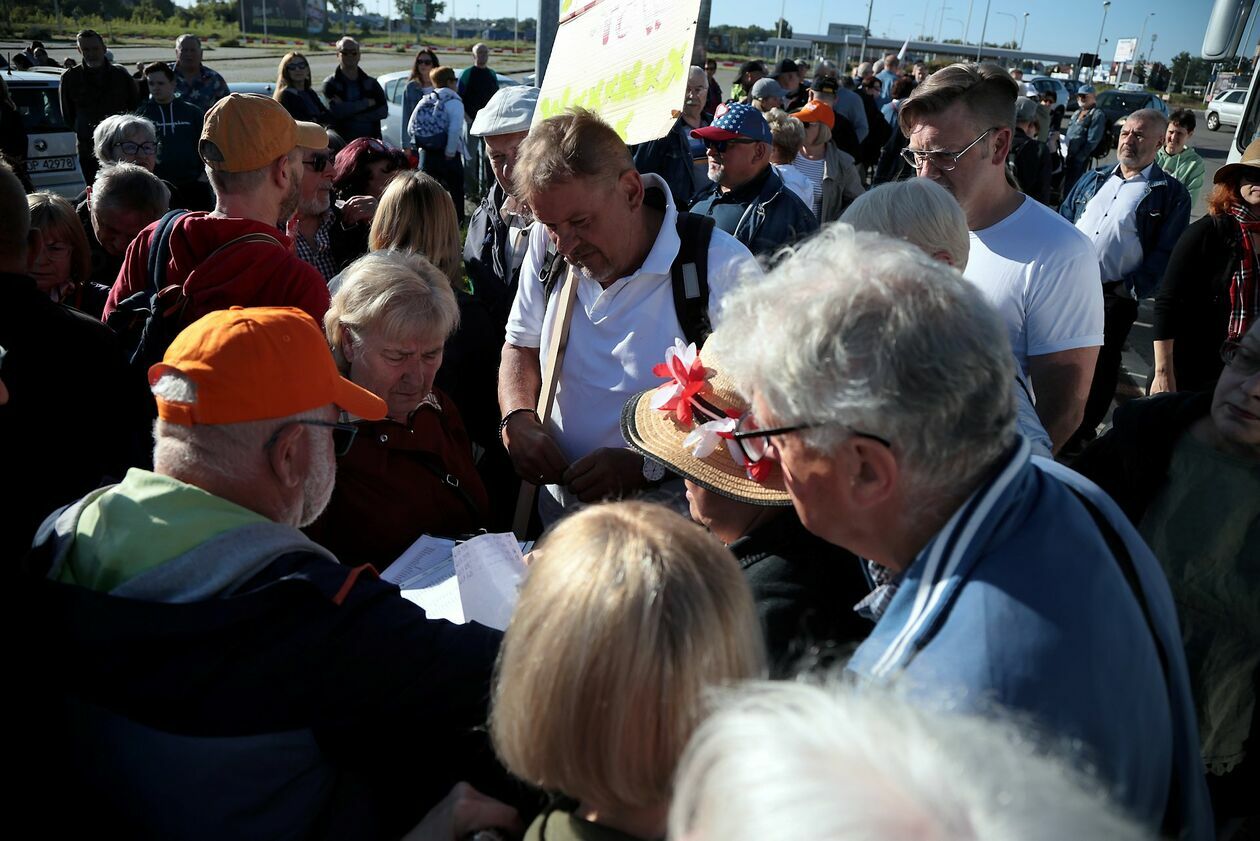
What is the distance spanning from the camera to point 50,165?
8.75 metres

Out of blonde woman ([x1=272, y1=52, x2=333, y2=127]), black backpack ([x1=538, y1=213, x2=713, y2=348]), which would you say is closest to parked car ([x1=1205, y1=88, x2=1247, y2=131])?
blonde woman ([x1=272, y1=52, x2=333, y2=127])

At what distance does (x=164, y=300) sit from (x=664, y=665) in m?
2.39

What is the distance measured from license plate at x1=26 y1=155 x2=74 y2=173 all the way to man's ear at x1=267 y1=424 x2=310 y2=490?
28.4 feet

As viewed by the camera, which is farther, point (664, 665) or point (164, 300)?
point (164, 300)

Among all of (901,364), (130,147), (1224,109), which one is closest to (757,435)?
(901,364)

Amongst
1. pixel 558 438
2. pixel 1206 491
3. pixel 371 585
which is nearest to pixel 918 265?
pixel 371 585

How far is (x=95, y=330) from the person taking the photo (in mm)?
2602

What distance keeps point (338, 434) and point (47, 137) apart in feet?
28.8

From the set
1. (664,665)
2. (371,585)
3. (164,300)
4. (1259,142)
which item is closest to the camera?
(664,665)

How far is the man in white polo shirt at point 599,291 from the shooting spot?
2.56m

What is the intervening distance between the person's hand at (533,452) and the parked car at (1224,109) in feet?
124

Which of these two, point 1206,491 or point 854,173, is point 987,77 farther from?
point 854,173

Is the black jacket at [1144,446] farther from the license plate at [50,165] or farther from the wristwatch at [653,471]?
the license plate at [50,165]

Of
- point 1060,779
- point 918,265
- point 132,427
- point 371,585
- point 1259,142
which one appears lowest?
point 132,427
